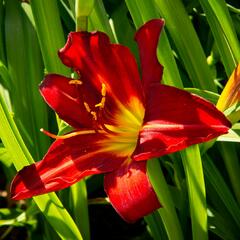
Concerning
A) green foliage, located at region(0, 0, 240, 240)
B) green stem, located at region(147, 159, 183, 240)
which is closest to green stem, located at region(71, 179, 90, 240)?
green foliage, located at region(0, 0, 240, 240)

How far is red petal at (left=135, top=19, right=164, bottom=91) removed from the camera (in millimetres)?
679

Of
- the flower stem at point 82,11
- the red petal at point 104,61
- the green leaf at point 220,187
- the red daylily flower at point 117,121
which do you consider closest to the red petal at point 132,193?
the red daylily flower at point 117,121

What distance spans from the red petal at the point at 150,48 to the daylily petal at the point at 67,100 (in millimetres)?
106

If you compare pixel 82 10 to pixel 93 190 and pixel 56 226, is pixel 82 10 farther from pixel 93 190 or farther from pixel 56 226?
pixel 93 190

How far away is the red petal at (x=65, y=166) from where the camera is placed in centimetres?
71

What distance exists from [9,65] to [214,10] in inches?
18.4

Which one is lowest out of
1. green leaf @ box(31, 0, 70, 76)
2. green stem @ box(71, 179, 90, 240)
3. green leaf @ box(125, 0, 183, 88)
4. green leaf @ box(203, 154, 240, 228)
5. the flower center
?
green leaf @ box(203, 154, 240, 228)

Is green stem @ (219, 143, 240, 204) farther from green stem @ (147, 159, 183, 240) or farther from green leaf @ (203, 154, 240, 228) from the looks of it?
green stem @ (147, 159, 183, 240)

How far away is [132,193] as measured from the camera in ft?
2.15

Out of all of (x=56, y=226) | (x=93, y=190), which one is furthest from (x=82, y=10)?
(x=93, y=190)

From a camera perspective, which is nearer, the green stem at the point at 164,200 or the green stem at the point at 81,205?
the green stem at the point at 164,200

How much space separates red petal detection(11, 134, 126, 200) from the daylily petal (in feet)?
0.09

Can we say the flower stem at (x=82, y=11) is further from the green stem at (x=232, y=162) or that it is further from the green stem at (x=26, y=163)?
the green stem at (x=232, y=162)

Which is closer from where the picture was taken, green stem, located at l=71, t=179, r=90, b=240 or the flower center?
the flower center
